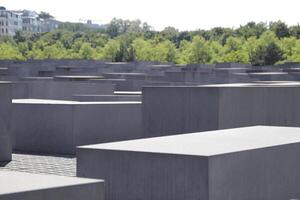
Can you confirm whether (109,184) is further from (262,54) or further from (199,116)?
(262,54)

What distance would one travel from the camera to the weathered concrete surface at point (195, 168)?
831 cm

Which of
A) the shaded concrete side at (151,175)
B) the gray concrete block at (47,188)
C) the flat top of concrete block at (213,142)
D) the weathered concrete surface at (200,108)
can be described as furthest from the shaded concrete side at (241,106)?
the gray concrete block at (47,188)

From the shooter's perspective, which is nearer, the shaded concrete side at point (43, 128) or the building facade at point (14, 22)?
the shaded concrete side at point (43, 128)

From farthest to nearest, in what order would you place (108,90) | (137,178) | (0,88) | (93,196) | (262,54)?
(262,54)
(108,90)
(0,88)
(137,178)
(93,196)

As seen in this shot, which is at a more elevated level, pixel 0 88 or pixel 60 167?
pixel 0 88

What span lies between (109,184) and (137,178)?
0.35 metres

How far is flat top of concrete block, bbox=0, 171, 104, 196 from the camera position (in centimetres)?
617

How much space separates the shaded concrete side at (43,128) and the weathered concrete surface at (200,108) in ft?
5.20

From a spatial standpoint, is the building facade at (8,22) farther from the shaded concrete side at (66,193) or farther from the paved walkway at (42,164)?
the shaded concrete side at (66,193)

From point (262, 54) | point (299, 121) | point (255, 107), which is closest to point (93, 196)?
point (255, 107)

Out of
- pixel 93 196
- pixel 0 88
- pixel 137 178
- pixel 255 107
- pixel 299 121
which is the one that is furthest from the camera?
pixel 299 121

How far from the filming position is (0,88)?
1371cm

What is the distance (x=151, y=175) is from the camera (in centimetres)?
850

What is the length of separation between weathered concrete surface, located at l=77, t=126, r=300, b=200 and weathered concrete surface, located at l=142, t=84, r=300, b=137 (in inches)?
153
